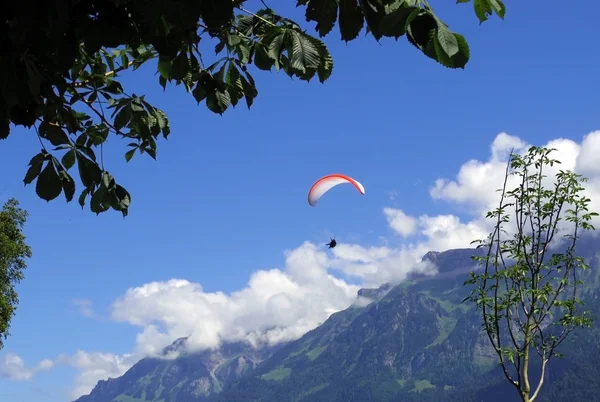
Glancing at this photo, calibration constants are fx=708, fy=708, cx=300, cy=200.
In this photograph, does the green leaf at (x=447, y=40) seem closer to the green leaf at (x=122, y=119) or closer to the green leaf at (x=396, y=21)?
the green leaf at (x=396, y=21)

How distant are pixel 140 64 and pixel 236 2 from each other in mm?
1957

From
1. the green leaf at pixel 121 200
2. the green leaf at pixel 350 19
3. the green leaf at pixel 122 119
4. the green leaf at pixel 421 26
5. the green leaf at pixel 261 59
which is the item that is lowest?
the green leaf at pixel 421 26

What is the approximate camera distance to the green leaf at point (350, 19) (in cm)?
366

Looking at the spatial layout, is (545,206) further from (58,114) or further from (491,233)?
(58,114)

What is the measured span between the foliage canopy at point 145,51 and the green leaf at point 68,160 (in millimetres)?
11

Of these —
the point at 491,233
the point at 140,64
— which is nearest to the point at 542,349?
the point at 491,233

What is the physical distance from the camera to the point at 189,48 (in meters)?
4.89

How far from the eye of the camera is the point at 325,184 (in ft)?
77.0

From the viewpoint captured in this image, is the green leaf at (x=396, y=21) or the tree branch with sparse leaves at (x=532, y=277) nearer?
the green leaf at (x=396, y=21)

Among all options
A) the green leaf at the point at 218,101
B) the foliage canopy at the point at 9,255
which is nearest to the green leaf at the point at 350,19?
the green leaf at the point at 218,101

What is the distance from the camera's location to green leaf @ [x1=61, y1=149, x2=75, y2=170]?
17.3ft

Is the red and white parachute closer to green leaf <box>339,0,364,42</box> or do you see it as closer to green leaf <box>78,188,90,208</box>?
green leaf <box>78,188,90,208</box>

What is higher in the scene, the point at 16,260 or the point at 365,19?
the point at 16,260

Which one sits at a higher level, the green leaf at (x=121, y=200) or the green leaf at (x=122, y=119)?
the green leaf at (x=122, y=119)
